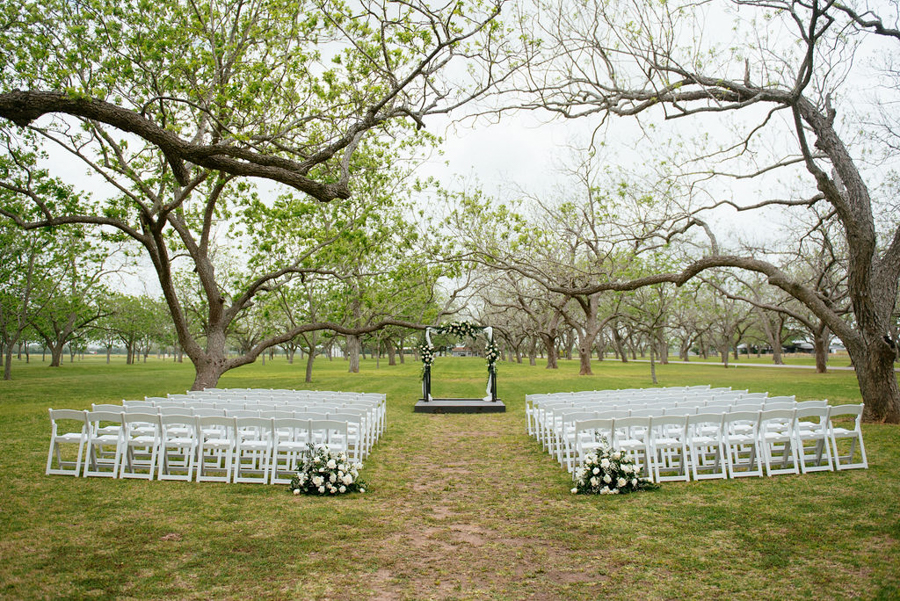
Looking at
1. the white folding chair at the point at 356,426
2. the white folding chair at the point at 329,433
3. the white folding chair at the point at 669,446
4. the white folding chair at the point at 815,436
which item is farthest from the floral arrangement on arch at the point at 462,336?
the white folding chair at the point at 815,436

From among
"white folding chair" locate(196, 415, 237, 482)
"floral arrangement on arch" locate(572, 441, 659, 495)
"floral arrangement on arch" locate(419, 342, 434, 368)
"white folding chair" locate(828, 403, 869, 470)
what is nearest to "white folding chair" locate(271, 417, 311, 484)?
"white folding chair" locate(196, 415, 237, 482)

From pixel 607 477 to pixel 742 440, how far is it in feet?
7.31

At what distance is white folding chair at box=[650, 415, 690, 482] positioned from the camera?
7238mm

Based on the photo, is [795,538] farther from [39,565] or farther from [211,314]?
[211,314]

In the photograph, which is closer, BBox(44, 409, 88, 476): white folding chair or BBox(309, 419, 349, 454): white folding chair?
BBox(309, 419, 349, 454): white folding chair

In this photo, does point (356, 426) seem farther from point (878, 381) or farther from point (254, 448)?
point (878, 381)

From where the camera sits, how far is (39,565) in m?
4.41

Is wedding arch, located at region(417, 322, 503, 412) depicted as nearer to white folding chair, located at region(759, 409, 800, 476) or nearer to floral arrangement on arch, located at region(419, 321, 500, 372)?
floral arrangement on arch, located at region(419, 321, 500, 372)

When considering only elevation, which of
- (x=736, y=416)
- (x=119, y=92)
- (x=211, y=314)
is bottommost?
(x=736, y=416)

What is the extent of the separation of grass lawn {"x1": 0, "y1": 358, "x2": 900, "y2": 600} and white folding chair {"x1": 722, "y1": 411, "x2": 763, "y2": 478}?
41 centimetres

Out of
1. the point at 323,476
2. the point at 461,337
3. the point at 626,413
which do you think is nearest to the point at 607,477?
the point at 626,413

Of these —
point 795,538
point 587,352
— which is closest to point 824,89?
point 795,538

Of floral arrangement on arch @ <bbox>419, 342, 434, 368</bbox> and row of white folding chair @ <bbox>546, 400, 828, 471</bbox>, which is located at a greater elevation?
floral arrangement on arch @ <bbox>419, 342, 434, 368</bbox>

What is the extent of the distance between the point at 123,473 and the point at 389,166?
12.2m
